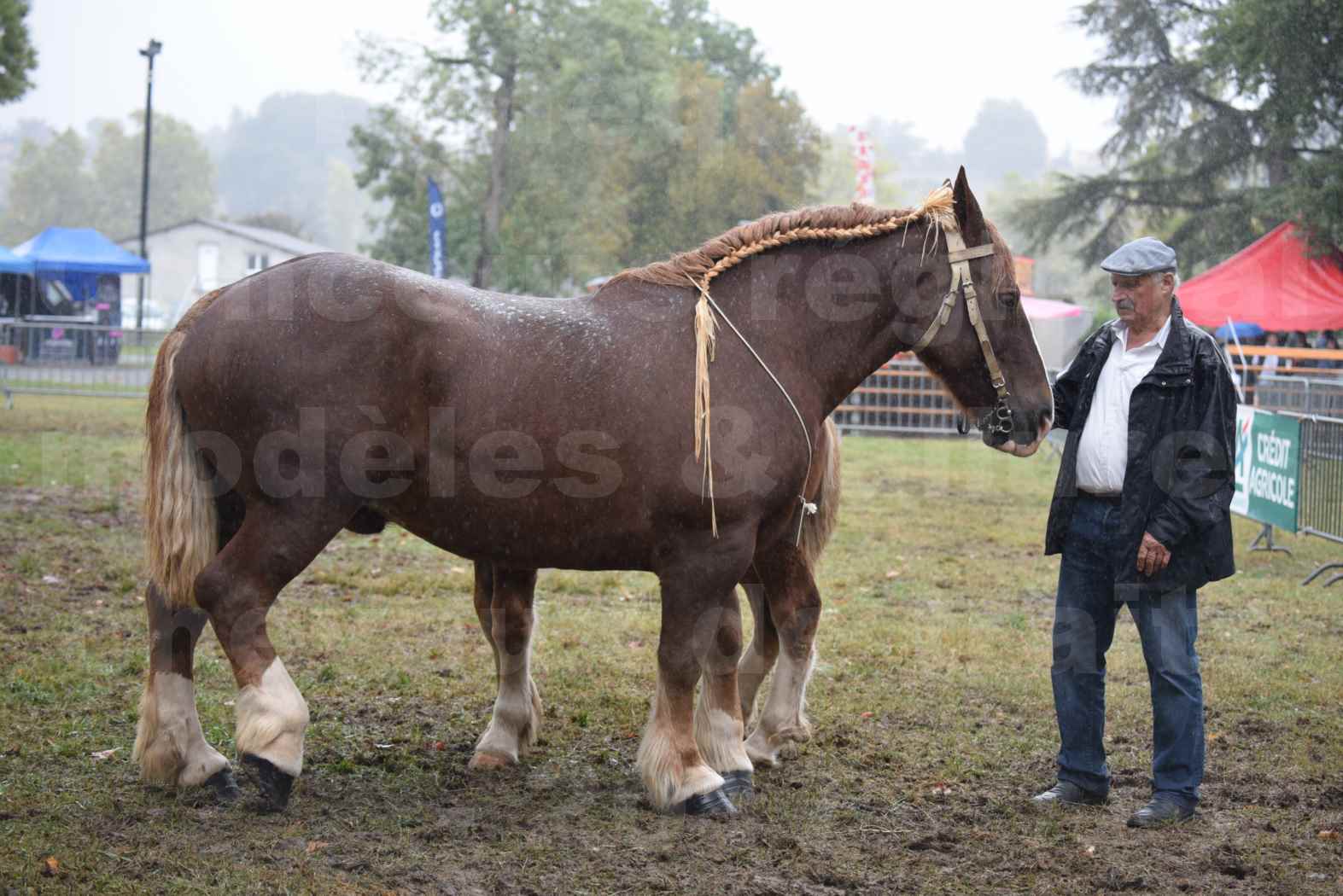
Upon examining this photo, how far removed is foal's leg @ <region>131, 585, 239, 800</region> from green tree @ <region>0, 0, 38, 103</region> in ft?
56.1

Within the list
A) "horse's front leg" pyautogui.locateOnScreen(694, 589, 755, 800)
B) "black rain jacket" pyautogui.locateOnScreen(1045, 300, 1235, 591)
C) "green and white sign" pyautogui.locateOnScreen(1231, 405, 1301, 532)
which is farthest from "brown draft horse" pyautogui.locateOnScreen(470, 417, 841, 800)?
"green and white sign" pyautogui.locateOnScreen(1231, 405, 1301, 532)

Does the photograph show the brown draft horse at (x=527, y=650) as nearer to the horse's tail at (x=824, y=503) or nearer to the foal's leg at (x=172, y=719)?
the horse's tail at (x=824, y=503)

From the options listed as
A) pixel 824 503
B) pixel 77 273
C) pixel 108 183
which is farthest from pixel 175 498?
pixel 108 183

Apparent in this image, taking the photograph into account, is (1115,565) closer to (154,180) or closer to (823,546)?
(823,546)

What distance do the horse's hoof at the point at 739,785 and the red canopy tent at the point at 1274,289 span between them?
16643mm

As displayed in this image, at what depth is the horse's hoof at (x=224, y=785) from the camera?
437cm

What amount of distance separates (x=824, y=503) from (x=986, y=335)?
120 cm

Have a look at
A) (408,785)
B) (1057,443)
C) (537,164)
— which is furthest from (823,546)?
(537,164)

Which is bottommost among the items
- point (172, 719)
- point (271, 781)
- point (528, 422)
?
point (271, 781)

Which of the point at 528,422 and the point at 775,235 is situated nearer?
the point at 528,422

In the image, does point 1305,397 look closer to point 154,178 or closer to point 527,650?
point 527,650

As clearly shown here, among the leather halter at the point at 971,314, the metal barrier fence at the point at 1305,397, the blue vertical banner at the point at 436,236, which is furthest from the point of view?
the blue vertical banner at the point at 436,236

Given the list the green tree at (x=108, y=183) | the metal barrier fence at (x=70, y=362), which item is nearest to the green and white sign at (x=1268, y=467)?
the metal barrier fence at (x=70, y=362)

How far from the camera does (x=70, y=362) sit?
62.8 ft
